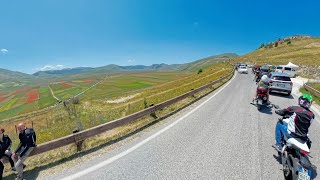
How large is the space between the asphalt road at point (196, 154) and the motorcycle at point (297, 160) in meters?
0.41

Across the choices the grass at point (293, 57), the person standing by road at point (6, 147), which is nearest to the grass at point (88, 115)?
the person standing by road at point (6, 147)

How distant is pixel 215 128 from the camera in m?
8.27

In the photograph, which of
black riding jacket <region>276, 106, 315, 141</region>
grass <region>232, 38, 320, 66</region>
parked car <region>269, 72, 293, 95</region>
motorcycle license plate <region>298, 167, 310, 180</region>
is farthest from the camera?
grass <region>232, 38, 320, 66</region>

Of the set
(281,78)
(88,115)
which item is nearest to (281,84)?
(281,78)

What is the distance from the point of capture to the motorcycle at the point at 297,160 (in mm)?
4055

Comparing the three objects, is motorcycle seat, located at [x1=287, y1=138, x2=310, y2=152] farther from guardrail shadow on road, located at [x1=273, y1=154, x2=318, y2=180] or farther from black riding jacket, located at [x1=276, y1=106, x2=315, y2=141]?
guardrail shadow on road, located at [x1=273, y1=154, x2=318, y2=180]

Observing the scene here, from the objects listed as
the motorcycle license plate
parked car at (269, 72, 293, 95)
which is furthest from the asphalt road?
parked car at (269, 72, 293, 95)

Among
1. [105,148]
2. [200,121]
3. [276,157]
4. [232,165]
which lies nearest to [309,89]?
[200,121]

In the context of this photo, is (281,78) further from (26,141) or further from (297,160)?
(26,141)

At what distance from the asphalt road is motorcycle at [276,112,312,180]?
406 mm

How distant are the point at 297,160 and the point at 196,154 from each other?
246cm

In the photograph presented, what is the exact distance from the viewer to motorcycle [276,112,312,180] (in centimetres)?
405

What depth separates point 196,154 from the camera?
5859mm

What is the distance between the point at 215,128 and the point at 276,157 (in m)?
2.78
